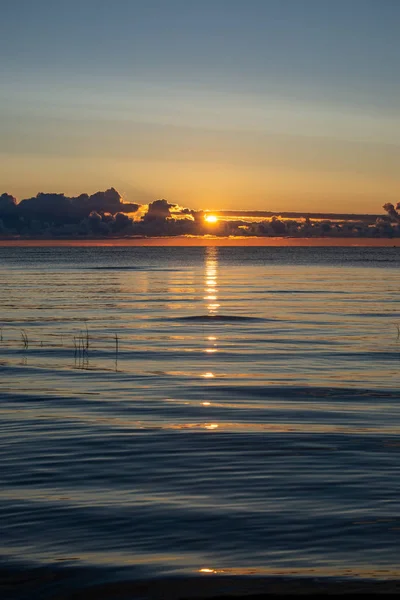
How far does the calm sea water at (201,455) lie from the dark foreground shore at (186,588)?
0.29m

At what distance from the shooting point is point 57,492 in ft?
45.8

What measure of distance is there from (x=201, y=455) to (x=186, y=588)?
6.34 m

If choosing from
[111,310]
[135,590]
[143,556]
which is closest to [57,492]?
[143,556]

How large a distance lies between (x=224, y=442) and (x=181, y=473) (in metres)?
2.59

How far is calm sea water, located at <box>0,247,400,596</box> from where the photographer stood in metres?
11.4

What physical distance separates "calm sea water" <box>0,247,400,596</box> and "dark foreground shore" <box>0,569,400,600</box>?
0.29 m

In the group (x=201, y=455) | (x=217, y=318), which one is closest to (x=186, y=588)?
(x=201, y=455)

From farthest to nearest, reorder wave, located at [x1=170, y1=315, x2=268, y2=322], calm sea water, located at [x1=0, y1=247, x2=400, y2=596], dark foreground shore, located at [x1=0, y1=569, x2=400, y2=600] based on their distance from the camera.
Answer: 1. wave, located at [x1=170, y1=315, x2=268, y2=322]
2. calm sea water, located at [x1=0, y1=247, x2=400, y2=596]
3. dark foreground shore, located at [x1=0, y1=569, x2=400, y2=600]

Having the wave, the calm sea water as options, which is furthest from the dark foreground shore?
the wave

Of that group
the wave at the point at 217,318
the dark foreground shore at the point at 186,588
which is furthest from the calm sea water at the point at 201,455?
the wave at the point at 217,318

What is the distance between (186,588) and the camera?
10242 mm

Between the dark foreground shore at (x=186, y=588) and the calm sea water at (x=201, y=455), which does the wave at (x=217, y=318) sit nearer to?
the calm sea water at (x=201, y=455)

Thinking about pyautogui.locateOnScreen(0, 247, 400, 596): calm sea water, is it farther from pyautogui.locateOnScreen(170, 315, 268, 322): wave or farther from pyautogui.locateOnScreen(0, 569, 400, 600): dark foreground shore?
pyautogui.locateOnScreen(170, 315, 268, 322): wave

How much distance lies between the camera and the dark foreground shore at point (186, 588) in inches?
397
